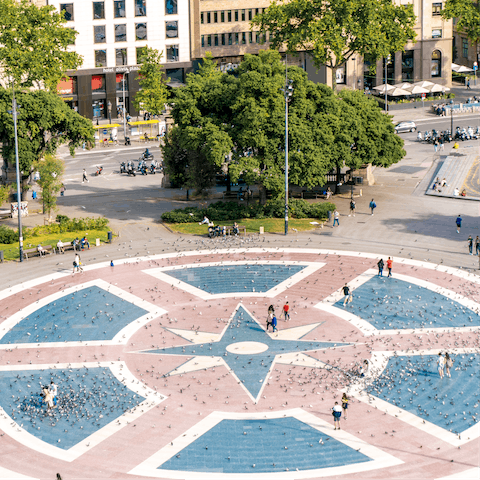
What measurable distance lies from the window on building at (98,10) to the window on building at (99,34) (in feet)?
4.44

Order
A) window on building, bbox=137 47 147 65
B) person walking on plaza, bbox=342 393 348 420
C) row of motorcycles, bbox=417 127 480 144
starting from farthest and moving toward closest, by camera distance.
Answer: window on building, bbox=137 47 147 65 < row of motorcycles, bbox=417 127 480 144 < person walking on plaza, bbox=342 393 348 420

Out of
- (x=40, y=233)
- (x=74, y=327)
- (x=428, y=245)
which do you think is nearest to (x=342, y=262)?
(x=428, y=245)

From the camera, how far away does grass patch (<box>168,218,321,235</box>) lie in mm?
72438

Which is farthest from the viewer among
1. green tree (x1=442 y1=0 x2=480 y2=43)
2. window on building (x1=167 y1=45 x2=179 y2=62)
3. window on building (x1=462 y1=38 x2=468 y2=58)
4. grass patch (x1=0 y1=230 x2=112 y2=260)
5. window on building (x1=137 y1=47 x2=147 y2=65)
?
window on building (x1=462 y1=38 x2=468 y2=58)

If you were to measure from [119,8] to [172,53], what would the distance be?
11064 millimetres

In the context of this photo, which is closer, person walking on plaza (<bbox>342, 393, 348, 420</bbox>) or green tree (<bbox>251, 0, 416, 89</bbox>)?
person walking on plaza (<bbox>342, 393, 348, 420</bbox>)

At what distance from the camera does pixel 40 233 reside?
2830 inches

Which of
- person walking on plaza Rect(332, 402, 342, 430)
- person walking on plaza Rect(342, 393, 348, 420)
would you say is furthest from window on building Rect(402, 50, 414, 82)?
person walking on plaza Rect(332, 402, 342, 430)

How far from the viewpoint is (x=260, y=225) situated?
7331 centimetres

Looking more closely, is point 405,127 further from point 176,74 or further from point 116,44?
point 116,44

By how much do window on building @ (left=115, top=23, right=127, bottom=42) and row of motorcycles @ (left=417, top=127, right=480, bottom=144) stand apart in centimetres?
4667

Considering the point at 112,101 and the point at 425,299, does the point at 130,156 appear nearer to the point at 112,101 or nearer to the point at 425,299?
the point at 112,101

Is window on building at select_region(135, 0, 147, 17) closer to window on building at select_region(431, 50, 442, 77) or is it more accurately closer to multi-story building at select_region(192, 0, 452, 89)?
multi-story building at select_region(192, 0, 452, 89)

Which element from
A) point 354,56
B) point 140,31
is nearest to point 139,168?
point 140,31
